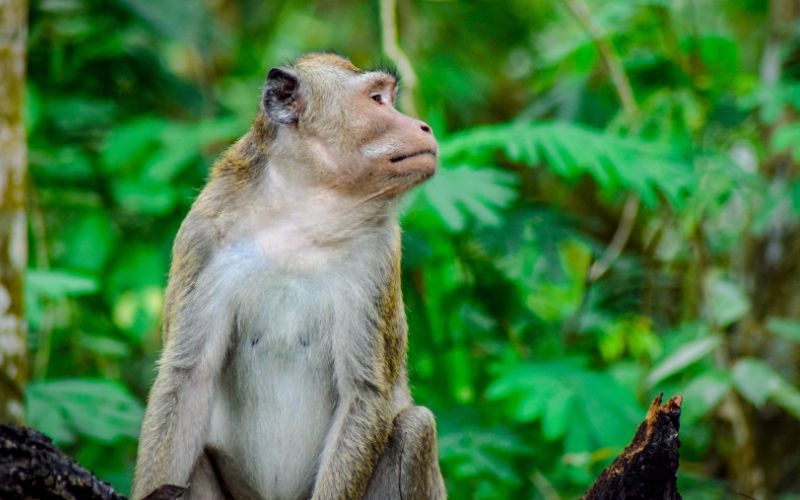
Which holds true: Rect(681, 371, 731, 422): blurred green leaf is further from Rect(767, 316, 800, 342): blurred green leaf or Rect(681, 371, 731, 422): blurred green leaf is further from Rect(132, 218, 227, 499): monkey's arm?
Rect(132, 218, 227, 499): monkey's arm

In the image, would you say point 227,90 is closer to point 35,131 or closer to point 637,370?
point 35,131

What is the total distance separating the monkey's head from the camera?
4.68m

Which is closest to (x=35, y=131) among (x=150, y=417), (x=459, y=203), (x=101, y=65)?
(x=101, y=65)

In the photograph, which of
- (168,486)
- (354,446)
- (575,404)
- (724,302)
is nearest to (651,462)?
(354,446)

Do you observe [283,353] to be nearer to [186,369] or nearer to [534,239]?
[186,369]

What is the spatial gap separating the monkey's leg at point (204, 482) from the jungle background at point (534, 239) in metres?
1.44

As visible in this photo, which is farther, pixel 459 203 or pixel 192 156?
pixel 192 156

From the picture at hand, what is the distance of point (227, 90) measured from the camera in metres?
12.2

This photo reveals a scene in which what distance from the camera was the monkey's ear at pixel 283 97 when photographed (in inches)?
193

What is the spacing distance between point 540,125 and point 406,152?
2.67 metres

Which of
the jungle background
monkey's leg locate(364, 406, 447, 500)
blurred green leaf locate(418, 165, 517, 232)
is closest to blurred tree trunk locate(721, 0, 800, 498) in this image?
the jungle background

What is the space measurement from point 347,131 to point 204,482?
1.62 m

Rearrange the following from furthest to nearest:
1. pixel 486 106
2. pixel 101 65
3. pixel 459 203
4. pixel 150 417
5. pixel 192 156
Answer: pixel 486 106, pixel 101 65, pixel 192 156, pixel 459 203, pixel 150 417

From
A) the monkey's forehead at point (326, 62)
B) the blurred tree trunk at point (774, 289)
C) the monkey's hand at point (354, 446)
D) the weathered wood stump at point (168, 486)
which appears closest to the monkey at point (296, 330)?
the monkey's hand at point (354, 446)
